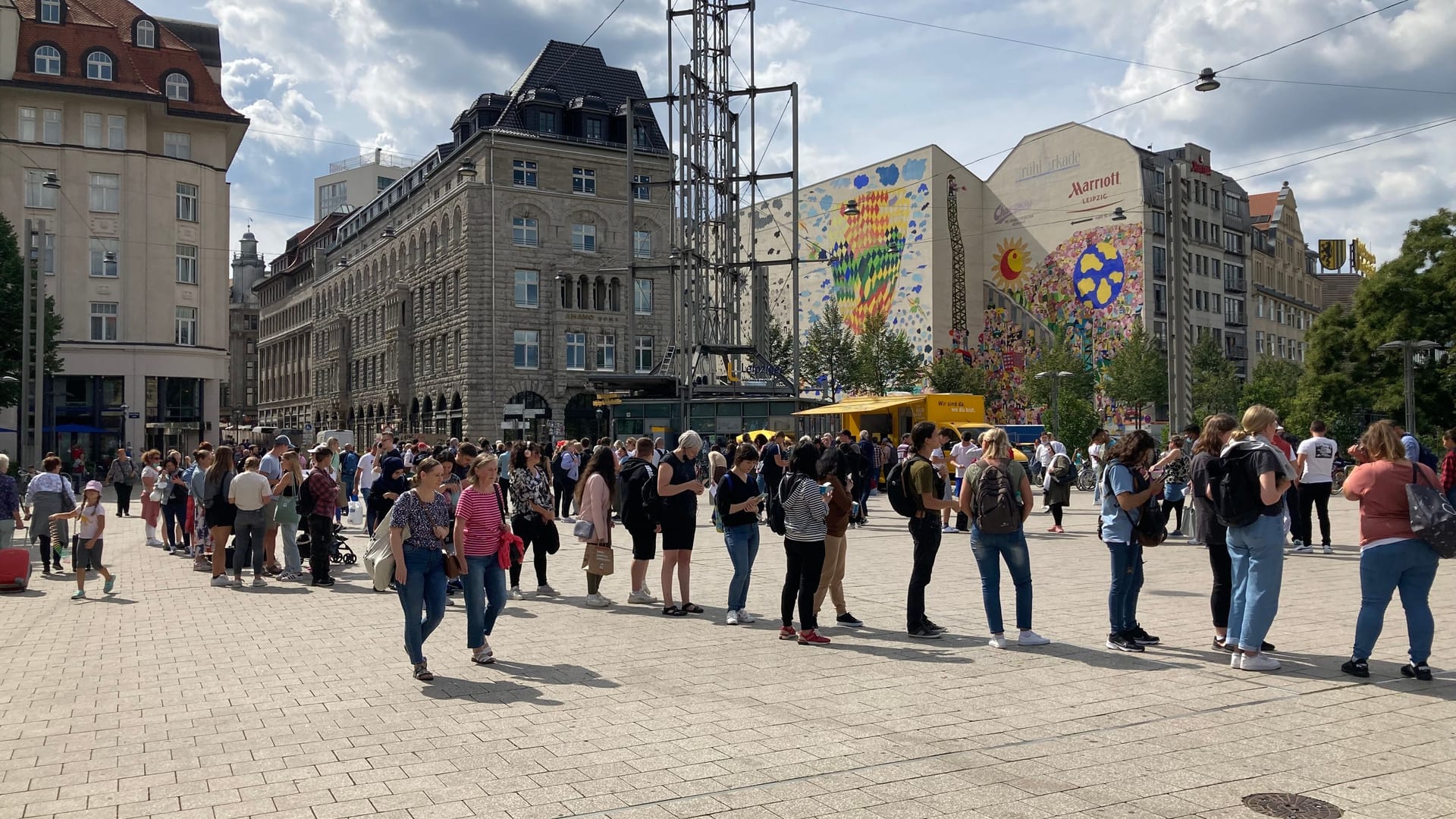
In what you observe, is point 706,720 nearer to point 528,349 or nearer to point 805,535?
point 805,535

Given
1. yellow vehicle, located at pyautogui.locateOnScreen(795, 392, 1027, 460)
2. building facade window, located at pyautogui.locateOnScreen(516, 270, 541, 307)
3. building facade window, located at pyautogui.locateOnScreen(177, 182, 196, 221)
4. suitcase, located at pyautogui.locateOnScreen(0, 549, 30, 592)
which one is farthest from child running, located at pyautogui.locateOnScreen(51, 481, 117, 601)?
building facade window, located at pyautogui.locateOnScreen(516, 270, 541, 307)

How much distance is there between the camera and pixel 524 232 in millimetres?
59906

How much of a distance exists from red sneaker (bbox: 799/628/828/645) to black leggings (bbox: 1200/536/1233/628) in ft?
10.1

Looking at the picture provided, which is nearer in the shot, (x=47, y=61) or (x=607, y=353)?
(x=47, y=61)

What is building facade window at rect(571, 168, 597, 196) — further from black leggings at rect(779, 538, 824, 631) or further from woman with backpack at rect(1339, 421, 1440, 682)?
woman with backpack at rect(1339, 421, 1440, 682)

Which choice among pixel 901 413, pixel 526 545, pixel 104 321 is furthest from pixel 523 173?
pixel 526 545

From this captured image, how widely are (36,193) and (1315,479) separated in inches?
2007

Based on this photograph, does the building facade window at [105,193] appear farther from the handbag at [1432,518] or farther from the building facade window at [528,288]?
the handbag at [1432,518]

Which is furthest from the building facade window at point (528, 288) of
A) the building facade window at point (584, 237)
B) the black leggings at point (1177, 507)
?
the black leggings at point (1177, 507)

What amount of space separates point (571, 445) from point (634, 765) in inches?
734

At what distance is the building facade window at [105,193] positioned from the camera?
162ft

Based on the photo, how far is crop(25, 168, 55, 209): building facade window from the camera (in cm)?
4872

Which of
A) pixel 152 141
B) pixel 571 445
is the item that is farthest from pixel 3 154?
pixel 571 445

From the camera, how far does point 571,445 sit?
24.3 meters
